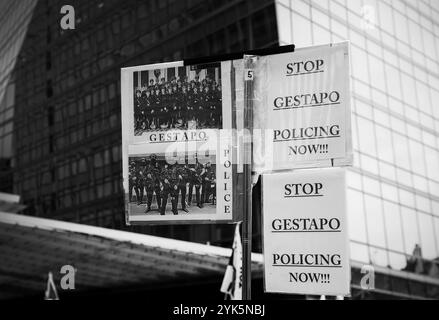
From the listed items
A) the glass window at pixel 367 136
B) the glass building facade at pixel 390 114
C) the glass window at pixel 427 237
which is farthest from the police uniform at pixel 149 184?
the glass window at pixel 367 136

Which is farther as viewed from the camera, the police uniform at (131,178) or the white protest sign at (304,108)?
the police uniform at (131,178)

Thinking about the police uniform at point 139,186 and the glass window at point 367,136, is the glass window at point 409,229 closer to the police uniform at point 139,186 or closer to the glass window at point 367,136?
the glass window at point 367,136

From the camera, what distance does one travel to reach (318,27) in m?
6.28

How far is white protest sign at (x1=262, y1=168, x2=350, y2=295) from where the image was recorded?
9.45 ft

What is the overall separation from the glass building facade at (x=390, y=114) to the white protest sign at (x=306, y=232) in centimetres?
260

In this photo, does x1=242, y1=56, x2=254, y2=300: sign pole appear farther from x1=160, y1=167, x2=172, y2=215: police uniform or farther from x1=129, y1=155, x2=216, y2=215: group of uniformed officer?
x1=160, y1=167, x2=172, y2=215: police uniform

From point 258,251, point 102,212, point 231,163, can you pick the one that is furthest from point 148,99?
point 102,212

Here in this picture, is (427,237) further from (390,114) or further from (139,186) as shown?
(139,186)

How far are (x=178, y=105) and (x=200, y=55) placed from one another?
19.8ft

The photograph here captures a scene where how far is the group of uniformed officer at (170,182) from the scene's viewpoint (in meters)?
3.03

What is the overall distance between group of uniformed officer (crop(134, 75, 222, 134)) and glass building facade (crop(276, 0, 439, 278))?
2409 millimetres

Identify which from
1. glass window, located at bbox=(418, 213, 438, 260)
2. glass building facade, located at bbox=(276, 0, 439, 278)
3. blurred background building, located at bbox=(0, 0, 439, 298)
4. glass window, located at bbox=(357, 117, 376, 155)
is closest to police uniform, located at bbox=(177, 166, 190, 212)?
glass building facade, located at bbox=(276, 0, 439, 278)

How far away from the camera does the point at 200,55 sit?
9047 millimetres
